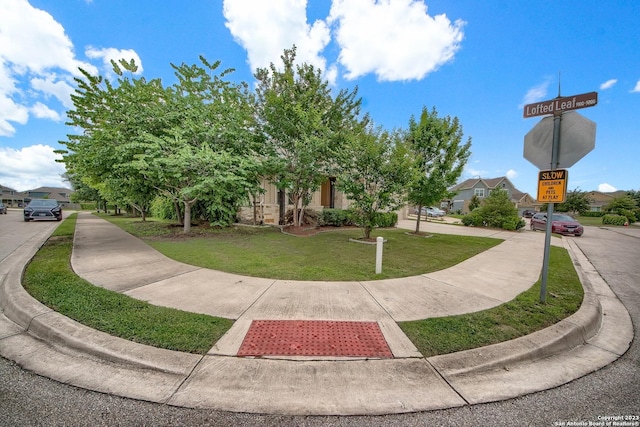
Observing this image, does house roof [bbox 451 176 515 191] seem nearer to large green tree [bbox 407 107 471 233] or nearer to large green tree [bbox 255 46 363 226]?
large green tree [bbox 407 107 471 233]

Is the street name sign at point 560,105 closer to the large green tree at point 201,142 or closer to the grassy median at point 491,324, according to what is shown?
the grassy median at point 491,324

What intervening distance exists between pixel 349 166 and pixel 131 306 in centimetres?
748

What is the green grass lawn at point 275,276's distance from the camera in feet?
9.61

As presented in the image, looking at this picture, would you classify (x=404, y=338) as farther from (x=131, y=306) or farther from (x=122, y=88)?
(x=122, y=88)

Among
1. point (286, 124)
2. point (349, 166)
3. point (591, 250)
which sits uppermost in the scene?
point (286, 124)

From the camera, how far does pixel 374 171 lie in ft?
29.3

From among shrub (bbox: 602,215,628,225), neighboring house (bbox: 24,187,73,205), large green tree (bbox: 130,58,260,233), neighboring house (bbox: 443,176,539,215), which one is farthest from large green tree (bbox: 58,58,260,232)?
neighboring house (bbox: 24,187,73,205)

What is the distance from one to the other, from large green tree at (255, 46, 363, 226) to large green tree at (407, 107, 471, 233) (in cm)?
292

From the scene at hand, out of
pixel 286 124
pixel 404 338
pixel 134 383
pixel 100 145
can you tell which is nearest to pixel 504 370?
pixel 404 338

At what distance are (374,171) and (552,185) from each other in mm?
5386

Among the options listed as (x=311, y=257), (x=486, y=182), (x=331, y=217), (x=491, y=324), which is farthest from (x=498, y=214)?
(x=486, y=182)

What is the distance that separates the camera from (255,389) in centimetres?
219

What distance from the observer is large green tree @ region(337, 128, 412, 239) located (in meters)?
8.67

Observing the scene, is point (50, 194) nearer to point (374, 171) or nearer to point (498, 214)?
point (374, 171)
